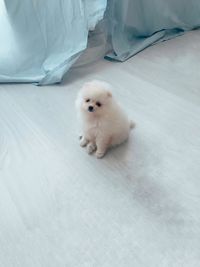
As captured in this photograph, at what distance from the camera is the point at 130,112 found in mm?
1840

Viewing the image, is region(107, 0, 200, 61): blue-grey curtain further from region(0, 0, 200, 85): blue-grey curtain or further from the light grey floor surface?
the light grey floor surface

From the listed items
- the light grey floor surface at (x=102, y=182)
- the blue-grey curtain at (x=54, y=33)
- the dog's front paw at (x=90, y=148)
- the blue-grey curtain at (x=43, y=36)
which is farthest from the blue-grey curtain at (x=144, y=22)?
the dog's front paw at (x=90, y=148)

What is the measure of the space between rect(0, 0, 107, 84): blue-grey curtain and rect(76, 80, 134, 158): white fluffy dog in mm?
772

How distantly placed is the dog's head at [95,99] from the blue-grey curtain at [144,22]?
1098 mm

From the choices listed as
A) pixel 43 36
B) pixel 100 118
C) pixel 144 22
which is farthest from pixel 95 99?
pixel 144 22

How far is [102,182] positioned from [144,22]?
1664mm

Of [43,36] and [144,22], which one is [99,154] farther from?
[144,22]

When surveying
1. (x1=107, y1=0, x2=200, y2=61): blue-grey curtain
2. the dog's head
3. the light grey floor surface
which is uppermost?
the dog's head

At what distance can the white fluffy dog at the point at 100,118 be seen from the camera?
138 cm

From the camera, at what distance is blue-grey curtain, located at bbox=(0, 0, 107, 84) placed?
2070 millimetres

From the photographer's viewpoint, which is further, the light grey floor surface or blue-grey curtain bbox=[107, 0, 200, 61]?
blue-grey curtain bbox=[107, 0, 200, 61]

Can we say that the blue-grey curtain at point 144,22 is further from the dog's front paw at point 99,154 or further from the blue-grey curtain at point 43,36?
the dog's front paw at point 99,154

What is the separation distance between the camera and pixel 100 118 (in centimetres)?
144

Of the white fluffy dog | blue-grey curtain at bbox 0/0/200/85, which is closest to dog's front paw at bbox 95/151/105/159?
the white fluffy dog
